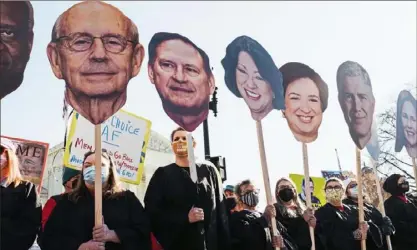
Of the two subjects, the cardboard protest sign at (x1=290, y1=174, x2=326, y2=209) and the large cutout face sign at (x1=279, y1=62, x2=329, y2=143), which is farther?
the cardboard protest sign at (x1=290, y1=174, x2=326, y2=209)

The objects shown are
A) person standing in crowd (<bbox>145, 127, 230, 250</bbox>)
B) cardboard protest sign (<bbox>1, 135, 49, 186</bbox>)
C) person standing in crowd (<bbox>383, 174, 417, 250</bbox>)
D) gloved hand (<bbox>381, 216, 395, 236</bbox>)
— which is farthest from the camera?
person standing in crowd (<bbox>383, 174, 417, 250</bbox>)

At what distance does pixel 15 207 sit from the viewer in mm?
4008

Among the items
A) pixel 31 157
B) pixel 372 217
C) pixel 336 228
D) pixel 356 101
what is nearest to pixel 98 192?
pixel 31 157

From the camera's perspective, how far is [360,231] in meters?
5.86

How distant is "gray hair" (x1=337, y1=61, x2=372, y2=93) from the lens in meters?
6.45

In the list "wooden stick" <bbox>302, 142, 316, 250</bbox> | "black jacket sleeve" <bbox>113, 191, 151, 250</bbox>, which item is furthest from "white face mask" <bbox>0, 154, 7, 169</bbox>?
"wooden stick" <bbox>302, 142, 316, 250</bbox>

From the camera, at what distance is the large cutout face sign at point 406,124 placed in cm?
728

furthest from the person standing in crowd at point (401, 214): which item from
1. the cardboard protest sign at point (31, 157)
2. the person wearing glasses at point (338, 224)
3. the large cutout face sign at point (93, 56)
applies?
the cardboard protest sign at point (31, 157)

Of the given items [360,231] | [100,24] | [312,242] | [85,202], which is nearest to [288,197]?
[312,242]

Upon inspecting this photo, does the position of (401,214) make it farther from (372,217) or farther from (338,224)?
(338,224)

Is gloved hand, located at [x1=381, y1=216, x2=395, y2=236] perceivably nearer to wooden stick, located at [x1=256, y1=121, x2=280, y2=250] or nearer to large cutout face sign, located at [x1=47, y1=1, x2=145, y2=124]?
wooden stick, located at [x1=256, y1=121, x2=280, y2=250]

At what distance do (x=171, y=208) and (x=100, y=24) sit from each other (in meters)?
1.68

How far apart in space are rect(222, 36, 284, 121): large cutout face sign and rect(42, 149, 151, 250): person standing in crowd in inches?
65.8

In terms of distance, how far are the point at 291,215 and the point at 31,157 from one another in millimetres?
2845
